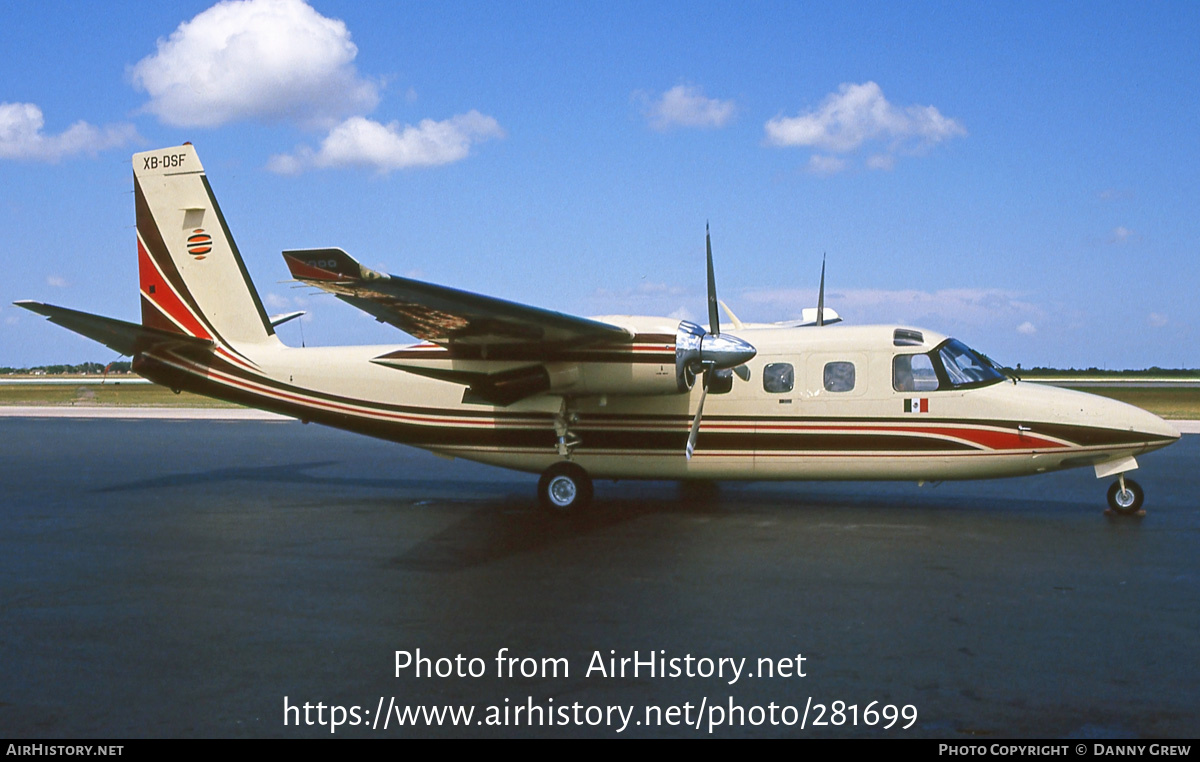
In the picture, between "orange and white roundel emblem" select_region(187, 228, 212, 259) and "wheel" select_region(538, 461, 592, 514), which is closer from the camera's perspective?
"wheel" select_region(538, 461, 592, 514)

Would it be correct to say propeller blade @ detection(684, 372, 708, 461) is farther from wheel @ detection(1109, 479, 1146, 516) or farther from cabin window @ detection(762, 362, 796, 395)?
wheel @ detection(1109, 479, 1146, 516)

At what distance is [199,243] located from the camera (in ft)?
51.0

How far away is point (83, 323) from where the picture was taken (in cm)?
1356

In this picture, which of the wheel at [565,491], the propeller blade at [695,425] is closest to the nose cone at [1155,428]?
the propeller blade at [695,425]

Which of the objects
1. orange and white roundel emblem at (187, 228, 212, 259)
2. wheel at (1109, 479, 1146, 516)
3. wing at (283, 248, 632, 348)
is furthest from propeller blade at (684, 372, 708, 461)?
orange and white roundel emblem at (187, 228, 212, 259)

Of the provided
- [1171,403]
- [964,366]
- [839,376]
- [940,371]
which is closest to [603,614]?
[839,376]

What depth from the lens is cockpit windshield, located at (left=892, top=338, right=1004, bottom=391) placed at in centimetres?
1300

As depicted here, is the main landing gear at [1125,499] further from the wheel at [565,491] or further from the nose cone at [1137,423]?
the wheel at [565,491]

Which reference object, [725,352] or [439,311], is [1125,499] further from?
[439,311]

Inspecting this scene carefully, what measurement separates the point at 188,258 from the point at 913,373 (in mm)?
11673

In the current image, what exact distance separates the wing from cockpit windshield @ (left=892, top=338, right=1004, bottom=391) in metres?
3.93

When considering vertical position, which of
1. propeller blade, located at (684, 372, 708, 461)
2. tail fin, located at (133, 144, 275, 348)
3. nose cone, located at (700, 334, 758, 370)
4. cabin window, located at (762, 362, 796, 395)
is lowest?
propeller blade, located at (684, 372, 708, 461)
